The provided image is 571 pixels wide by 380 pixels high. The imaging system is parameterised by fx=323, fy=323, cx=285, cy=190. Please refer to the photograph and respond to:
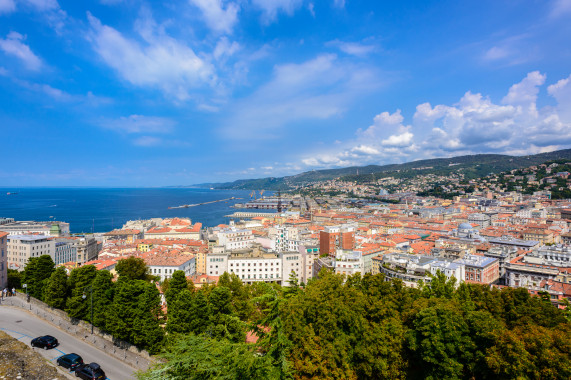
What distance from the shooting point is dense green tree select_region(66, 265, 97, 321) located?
62.8ft

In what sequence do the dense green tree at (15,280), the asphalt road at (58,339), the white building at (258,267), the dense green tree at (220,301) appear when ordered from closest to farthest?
the asphalt road at (58,339) < the dense green tree at (220,301) < the dense green tree at (15,280) < the white building at (258,267)

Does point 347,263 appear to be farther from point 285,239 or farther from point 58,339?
point 58,339

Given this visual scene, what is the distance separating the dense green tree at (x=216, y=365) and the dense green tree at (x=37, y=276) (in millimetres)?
19767

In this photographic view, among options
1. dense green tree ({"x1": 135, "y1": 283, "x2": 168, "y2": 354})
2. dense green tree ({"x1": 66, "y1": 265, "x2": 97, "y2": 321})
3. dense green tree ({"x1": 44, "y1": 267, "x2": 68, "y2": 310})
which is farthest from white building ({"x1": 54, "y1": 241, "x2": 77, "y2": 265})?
dense green tree ({"x1": 135, "y1": 283, "x2": 168, "y2": 354})

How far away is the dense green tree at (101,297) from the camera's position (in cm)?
1834

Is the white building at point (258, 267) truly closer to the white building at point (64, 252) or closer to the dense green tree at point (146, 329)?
the dense green tree at point (146, 329)

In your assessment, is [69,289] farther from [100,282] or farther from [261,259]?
[261,259]

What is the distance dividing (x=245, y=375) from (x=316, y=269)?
33170 mm

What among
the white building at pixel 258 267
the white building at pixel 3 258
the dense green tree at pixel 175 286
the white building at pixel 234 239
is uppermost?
the white building at pixel 3 258

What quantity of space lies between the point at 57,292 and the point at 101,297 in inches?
155

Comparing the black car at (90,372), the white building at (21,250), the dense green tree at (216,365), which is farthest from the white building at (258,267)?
the dense green tree at (216,365)

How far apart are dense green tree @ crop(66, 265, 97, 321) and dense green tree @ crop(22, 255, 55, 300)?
2949 millimetres

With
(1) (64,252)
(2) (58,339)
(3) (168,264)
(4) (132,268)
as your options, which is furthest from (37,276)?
(1) (64,252)

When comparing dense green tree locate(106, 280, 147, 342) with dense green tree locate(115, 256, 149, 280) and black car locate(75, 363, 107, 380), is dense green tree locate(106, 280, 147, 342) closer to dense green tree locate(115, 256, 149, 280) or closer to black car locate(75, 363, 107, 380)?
black car locate(75, 363, 107, 380)
